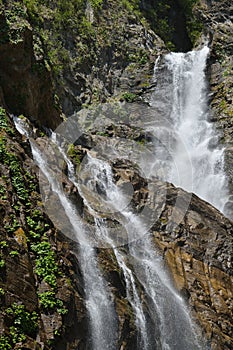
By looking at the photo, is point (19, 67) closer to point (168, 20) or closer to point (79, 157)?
point (79, 157)

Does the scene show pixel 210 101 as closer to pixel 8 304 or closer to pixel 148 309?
pixel 148 309

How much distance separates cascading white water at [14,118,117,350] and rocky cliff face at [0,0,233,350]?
0.87 ft

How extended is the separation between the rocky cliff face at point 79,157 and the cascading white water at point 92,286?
0.27 metres

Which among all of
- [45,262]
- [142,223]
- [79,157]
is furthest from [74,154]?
[45,262]

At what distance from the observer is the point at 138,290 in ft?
39.6

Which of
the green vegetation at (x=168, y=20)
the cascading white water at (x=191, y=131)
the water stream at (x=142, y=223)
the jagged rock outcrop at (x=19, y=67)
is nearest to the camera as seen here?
the water stream at (x=142, y=223)

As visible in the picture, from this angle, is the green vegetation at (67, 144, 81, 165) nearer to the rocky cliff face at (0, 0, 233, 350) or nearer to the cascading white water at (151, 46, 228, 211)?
the rocky cliff face at (0, 0, 233, 350)

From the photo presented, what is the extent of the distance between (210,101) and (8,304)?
21.6 metres

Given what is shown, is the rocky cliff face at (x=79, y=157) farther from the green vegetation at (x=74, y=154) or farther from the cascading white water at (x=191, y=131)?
the cascading white water at (x=191, y=131)

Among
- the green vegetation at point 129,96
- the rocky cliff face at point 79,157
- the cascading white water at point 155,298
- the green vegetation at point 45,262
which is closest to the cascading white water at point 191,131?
the rocky cliff face at point 79,157

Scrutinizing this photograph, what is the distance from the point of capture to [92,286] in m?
11.0

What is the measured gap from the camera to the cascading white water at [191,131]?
22.3m

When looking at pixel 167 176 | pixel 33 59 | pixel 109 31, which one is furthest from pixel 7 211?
pixel 109 31

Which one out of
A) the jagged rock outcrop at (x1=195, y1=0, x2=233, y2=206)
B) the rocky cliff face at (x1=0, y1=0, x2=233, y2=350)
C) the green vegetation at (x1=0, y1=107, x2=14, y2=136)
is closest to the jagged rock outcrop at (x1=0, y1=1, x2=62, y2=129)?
the rocky cliff face at (x1=0, y1=0, x2=233, y2=350)
